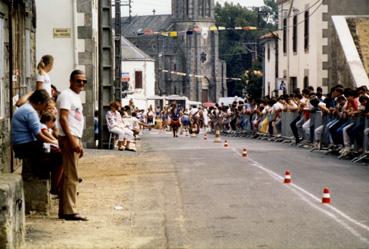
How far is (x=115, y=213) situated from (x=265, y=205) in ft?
7.08

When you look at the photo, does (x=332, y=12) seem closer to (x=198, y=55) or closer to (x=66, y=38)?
(x=66, y=38)

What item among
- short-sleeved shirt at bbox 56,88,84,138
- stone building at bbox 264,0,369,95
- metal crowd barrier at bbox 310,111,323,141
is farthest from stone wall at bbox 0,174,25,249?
stone building at bbox 264,0,369,95

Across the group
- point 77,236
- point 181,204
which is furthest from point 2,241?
point 181,204

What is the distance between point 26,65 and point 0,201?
13.9m

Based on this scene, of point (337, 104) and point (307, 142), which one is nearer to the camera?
point (337, 104)

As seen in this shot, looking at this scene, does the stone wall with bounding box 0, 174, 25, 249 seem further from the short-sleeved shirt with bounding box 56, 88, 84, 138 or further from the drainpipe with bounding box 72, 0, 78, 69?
the drainpipe with bounding box 72, 0, 78, 69

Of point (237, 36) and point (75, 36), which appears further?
point (237, 36)

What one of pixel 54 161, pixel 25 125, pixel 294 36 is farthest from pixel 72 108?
pixel 294 36

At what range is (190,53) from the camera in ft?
569

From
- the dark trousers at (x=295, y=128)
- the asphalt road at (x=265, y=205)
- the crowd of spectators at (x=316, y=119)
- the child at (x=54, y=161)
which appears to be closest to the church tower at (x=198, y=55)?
the crowd of spectators at (x=316, y=119)

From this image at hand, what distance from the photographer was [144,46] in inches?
6905

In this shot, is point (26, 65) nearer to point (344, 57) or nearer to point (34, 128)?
point (34, 128)

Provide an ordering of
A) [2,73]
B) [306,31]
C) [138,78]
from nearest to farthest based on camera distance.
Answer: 1. [2,73]
2. [306,31]
3. [138,78]

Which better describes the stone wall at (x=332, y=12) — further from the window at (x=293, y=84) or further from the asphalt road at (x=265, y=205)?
the asphalt road at (x=265, y=205)
